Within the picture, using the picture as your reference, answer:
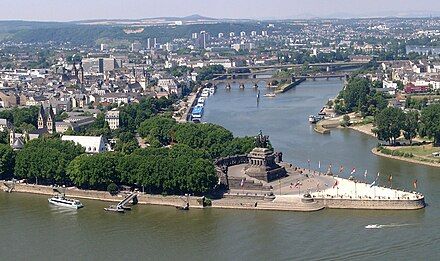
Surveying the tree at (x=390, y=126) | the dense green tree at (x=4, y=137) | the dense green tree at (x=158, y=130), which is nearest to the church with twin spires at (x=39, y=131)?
the dense green tree at (x=4, y=137)

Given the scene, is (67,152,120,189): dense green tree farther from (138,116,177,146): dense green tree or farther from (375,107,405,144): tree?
(375,107,405,144): tree

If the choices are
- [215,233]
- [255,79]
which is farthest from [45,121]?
[255,79]

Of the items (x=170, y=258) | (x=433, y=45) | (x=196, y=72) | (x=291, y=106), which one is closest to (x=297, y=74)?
(x=196, y=72)

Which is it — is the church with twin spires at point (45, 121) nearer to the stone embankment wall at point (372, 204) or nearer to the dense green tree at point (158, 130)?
the dense green tree at point (158, 130)

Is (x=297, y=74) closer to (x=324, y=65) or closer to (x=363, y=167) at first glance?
(x=324, y=65)

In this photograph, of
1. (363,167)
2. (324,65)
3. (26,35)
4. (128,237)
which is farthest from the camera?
(26,35)
